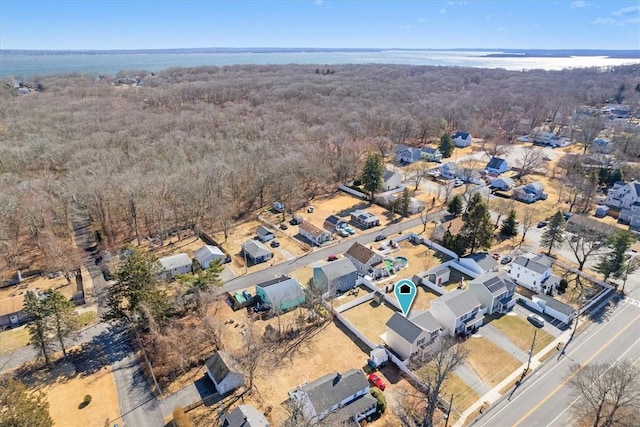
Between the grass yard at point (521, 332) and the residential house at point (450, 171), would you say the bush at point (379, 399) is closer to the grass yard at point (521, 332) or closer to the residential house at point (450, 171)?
Result: the grass yard at point (521, 332)

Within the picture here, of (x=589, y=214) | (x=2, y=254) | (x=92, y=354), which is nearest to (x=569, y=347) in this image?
(x=589, y=214)

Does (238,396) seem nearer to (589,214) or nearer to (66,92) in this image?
(589,214)

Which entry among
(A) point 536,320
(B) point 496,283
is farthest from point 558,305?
(B) point 496,283

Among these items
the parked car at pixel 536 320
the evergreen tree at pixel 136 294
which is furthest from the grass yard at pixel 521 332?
the evergreen tree at pixel 136 294

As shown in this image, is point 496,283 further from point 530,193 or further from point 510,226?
point 530,193

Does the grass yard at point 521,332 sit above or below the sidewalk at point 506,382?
below

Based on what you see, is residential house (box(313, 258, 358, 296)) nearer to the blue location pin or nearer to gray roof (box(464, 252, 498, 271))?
the blue location pin

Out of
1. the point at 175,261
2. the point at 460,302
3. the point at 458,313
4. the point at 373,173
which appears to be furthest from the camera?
the point at 373,173
